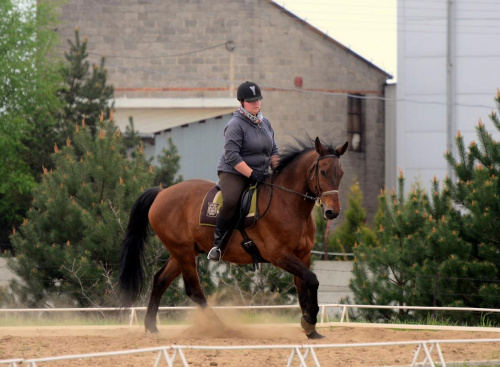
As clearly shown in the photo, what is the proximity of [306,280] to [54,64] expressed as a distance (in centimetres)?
2400

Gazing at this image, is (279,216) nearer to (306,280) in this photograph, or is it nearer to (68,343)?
(306,280)

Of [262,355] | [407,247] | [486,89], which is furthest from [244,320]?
[486,89]

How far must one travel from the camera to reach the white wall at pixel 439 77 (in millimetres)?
33406

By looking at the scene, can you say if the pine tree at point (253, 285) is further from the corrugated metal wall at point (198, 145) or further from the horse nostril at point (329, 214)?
the corrugated metal wall at point (198, 145)

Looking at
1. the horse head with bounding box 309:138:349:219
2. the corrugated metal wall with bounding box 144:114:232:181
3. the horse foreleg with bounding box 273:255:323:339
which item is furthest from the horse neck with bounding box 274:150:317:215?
the corrugated metal wall with bounding box 144:114:232:181

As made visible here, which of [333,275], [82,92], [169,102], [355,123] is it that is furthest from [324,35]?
[333,275]

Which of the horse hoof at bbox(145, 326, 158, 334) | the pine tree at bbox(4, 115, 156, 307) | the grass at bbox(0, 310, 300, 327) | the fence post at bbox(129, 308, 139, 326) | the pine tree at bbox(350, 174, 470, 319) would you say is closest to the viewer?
the horse hoof at bbox(145, 326, 158, 334)

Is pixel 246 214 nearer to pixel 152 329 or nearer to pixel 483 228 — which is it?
pixel 152 329

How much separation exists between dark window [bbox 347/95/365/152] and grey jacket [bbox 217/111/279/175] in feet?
87.0

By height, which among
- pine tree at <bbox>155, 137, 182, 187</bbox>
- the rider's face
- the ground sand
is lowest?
the ground sand

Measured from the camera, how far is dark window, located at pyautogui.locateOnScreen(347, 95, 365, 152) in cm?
3678

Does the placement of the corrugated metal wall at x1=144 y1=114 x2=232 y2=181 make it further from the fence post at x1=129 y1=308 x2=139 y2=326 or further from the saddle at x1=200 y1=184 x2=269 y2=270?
the saddle at x1=200 y1=184 x2=269 y2=270

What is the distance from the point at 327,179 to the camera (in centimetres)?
948

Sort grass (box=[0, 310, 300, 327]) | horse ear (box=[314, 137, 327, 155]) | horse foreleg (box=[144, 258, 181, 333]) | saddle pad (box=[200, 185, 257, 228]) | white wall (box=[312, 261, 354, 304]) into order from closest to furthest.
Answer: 1. horse ear (box=[314, 137, 327, 155])
2. saddle pad (box=[200, 185, 257, 228])
3. horse foreleg (box=[144, 258, 181, 333])
4. grass (box=[0, 310, 300, 327])
5. white wall (box=[312, 261, 354, 304])
